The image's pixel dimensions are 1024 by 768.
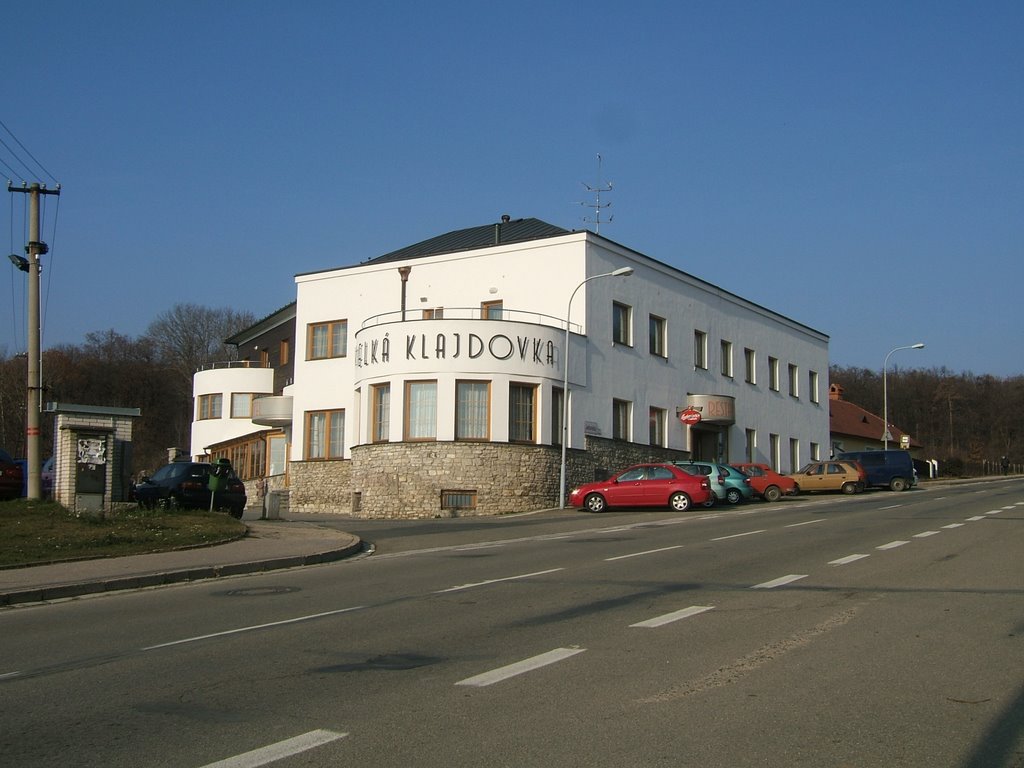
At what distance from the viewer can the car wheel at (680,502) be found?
31.7m

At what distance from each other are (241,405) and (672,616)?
50.2 m

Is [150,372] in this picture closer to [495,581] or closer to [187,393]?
[187,393]

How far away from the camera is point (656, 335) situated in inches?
1710

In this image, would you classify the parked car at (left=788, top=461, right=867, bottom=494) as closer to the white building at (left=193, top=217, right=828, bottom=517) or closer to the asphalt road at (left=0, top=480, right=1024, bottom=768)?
the white building at (left=193, top=217, right=828, bottom=517)

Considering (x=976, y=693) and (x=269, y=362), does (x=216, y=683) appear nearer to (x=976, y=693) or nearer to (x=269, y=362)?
(x=976, y=693)

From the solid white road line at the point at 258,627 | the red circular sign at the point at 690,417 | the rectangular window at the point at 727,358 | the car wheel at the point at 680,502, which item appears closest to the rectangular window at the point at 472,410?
the car wheel at the point at 680,502

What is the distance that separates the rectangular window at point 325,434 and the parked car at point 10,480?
1601 centimetres

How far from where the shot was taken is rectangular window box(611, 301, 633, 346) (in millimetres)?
40375

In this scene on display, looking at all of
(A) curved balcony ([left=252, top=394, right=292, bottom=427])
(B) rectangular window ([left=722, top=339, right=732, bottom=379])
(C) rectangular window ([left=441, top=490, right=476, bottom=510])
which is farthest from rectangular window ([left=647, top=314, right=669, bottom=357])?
(A) curved balcony ([left=252, top=394, right=292, bottom=427])

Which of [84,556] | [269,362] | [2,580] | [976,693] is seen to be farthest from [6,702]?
[269,362]

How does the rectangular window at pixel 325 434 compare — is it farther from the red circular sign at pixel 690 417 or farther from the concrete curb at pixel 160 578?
the concrete curb at pixel 160 578

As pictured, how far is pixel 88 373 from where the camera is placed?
82438mm

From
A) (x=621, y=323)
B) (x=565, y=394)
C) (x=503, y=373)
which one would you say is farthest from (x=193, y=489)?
(x=621, y=323)

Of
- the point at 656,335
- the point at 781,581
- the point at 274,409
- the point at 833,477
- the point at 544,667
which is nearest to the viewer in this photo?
the point at 544,667
